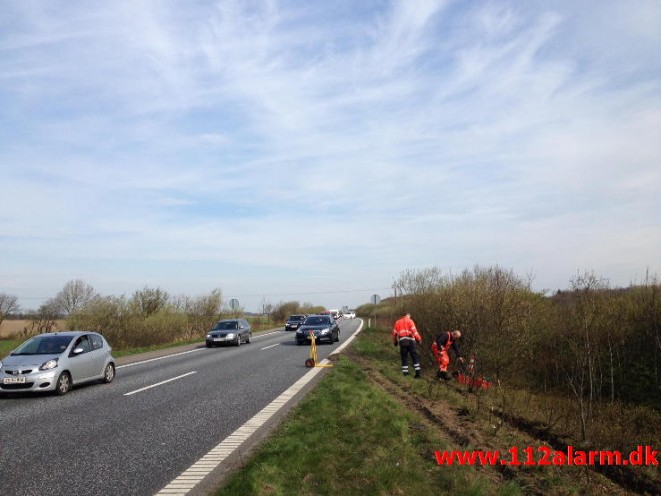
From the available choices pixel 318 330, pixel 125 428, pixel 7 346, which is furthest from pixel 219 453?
pixel 7 346

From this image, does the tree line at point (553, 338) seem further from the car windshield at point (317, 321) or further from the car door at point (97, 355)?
the car windshield at point (317, 321)

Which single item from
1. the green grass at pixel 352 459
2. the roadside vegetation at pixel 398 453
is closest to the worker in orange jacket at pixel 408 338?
the roadside vegetation at pixel 398 453

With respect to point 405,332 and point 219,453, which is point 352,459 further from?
point 405,332

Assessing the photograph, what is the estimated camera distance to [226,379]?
48.0 ft

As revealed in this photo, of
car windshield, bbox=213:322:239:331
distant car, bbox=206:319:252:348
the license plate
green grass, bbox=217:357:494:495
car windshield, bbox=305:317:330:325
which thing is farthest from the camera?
car windshield, bbox=305:317:330:325

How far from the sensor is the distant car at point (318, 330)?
1121 inches

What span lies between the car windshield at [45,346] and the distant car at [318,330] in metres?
14.9

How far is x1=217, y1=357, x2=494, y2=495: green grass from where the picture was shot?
530cm

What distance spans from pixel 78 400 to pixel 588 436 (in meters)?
10.0

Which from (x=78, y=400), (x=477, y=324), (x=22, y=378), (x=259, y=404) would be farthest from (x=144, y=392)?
(x=477, y=324)

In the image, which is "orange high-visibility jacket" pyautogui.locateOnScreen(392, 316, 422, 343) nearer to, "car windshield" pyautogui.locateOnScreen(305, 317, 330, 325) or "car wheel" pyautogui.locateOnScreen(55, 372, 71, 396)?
"car wheel" pyautogui.locateOnScreen(55, 372, 71, 396)

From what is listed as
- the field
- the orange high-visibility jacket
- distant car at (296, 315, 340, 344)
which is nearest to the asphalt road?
the orange high-visibility jacket

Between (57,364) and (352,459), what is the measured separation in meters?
9.11

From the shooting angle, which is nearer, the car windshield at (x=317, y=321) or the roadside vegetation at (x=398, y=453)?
the roadside vegetation at (x=398, y=453)
